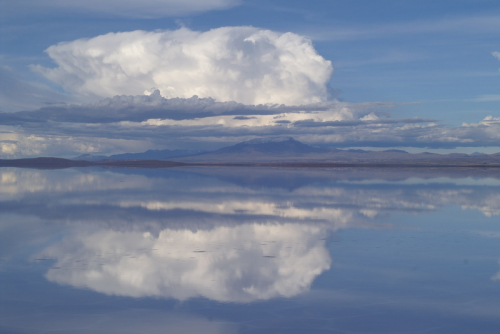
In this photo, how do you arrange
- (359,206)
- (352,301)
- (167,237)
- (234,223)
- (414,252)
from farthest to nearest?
1. (359,206)
2. (234,223)
3. (167,237)
4. (414,252)
5. (352,301)

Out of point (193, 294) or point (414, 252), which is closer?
point (193, 294)

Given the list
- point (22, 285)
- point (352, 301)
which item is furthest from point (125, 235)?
point (352, 301)

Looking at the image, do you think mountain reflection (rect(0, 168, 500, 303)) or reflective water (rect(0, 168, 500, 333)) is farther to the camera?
mountain reflection (rect(0, 168, 500, 303))

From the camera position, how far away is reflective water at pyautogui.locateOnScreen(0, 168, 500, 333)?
812 centimetres

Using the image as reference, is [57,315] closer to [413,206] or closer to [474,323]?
[474,323]

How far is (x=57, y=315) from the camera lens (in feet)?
27.2

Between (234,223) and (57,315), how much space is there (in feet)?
31.5

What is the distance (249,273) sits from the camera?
10.7 meters

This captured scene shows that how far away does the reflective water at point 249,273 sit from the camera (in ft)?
26.7

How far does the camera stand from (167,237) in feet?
48.6

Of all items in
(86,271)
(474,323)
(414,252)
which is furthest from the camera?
(414,252)

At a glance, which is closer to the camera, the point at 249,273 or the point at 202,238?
the point at 249,273

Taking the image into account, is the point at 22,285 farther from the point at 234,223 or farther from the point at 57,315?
the point at 234,223

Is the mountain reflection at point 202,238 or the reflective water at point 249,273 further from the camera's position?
the mountain reflection at point 202,238
